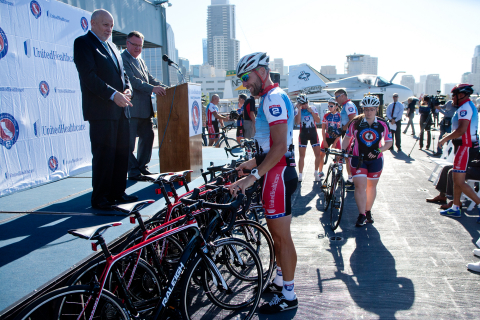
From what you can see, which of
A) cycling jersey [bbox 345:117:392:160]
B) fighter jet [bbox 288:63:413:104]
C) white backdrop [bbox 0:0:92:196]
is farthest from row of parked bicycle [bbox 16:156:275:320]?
fighter jet [bbox 288:63:413:104]

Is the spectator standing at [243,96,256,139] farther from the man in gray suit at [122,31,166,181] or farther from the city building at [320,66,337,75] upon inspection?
the city building at [320,66,337,75]

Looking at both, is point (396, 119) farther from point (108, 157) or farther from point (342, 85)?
point (342, 85)

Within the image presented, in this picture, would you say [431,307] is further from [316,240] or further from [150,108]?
[150,108]

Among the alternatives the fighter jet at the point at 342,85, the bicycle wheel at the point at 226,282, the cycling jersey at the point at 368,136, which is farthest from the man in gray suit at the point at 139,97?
the fighter jet at the point at 342,85

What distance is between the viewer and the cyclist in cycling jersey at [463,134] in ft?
16.9

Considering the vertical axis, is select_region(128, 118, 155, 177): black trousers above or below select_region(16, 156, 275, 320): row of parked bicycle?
above

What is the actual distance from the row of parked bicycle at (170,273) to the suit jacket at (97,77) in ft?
4.52

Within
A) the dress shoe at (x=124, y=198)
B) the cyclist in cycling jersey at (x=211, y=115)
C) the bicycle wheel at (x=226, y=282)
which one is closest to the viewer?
the bicycle wheel at (x=226, y=282)

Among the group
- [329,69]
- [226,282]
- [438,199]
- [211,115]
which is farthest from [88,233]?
[329,69]

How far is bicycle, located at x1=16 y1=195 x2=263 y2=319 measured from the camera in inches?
80.4

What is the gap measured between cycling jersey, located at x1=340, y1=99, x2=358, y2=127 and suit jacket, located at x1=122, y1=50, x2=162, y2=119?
427 cm

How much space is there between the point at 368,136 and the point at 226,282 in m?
3.33

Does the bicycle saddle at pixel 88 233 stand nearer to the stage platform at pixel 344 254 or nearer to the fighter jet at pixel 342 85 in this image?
the stage platform at pixel 344 254

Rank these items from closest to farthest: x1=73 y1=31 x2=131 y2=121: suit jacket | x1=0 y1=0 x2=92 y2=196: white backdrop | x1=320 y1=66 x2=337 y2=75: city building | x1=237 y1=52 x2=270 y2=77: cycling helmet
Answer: x1=237 y1=52 x2=270 y2=77: cycling helmet
x1=73 y1=31 x2=131 y2=121: suit jacket
x1=0 y1=0 x2=92 y2=196: white backdrop
x1=320 y1=66 x2=337 y2=75: city building
